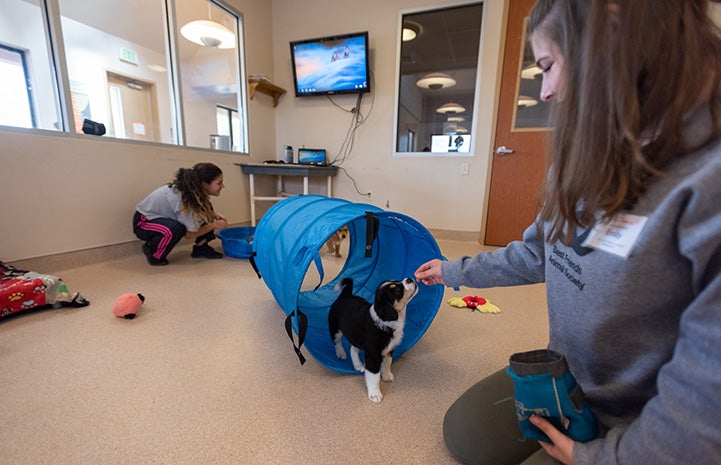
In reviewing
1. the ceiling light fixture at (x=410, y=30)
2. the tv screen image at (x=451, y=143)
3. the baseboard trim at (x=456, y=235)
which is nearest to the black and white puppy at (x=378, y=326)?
the baseboard trim at (x=456, y=235)

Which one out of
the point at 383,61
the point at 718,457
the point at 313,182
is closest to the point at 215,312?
the point at 718,457

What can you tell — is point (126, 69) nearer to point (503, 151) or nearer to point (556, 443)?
point (503, 151)

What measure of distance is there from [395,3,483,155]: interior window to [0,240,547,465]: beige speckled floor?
2.16 metres

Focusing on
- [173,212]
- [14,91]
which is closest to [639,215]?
[173,212]

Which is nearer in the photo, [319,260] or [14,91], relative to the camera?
[319,260]

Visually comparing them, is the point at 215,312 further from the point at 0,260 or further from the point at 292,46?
the point at 292,46

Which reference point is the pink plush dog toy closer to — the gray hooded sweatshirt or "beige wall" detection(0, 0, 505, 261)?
"beige wall" detection(0, 0, 505, 261)

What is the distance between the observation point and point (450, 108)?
322 centimetres

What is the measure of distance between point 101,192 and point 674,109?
2.92m

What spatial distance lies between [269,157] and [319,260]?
120 inches

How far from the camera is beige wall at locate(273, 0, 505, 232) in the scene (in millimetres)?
3012

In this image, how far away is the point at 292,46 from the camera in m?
3.46

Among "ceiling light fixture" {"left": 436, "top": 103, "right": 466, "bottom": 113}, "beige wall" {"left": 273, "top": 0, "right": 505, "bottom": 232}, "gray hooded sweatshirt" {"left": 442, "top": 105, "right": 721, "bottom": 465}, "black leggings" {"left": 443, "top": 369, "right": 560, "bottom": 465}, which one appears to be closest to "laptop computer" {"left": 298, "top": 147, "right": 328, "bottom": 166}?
"beige wall" {"left": 273, "top": 0, "right": 505, "bottom": 232}

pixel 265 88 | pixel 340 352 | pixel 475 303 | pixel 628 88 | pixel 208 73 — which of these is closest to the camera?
pixel 628 88
